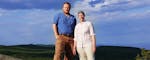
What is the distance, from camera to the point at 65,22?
16.7 meters

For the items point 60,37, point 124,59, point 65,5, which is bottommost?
point 124,59

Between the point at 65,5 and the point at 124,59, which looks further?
the point at 124,59

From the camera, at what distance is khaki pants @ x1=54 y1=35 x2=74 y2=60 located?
1697cm

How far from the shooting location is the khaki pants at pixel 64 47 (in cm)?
1697

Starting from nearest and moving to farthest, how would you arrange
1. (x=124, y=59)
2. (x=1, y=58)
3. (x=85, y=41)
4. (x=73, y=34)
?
(x=85, y=41) < (x=73, y=34) < (x=1, y=58) < (x=124, y=59)

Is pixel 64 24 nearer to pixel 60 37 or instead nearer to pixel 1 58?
pixel 60 37

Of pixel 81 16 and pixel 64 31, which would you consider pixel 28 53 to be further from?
pixel 81 16

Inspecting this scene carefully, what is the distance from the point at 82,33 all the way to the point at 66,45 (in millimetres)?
1405

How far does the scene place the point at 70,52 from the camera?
17.3 meters

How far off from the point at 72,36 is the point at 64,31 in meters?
0.39

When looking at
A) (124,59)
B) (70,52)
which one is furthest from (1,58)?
(124,59)

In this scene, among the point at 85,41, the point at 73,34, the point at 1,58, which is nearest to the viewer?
the point at 85,41

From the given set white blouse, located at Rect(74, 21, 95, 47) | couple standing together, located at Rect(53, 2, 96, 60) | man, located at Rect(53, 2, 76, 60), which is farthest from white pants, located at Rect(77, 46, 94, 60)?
man, located at Rect(53, 2, 76, 60)

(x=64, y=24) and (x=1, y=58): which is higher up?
(x=64, y=24)
